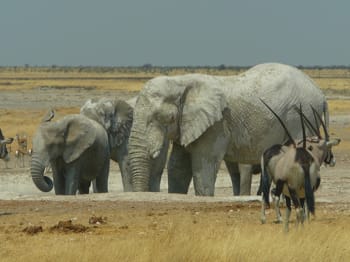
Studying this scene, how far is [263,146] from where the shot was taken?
20.1 meters

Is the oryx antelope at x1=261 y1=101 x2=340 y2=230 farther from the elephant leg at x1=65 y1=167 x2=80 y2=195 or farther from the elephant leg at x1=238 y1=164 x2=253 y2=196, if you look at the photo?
the elephant leg at x1=65 y1=167 x2=80 y2=195

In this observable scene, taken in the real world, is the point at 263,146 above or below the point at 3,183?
above

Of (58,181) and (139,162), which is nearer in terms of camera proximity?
(139,162)

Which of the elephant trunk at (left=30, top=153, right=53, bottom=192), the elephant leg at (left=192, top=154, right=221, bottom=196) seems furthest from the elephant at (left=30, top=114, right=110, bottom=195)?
the elephant leg at (left=192, top=154, right=221, bottom=196)

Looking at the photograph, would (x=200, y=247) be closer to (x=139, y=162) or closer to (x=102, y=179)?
(x=139, y=162)

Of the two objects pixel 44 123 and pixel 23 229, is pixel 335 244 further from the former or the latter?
pixel 44 123

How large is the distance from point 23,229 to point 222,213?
3020 millimetres

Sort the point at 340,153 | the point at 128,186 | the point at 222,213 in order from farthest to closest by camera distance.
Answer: the point at 340,153 < the point at 128,186 < the point at 222,213

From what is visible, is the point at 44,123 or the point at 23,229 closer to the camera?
the point at 23,229

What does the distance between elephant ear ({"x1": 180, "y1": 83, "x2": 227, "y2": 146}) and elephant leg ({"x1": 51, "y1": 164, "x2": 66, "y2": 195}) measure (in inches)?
155

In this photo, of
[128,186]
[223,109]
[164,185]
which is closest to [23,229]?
[223,109]

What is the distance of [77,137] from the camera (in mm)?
22859

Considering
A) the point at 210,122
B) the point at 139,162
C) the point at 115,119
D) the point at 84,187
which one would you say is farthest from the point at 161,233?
the point at 115,119

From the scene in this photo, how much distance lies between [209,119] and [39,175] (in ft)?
13.8
